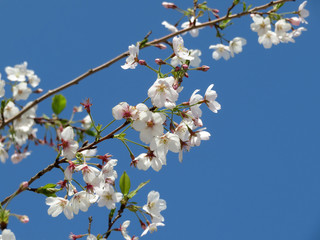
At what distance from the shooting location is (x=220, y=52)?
187 inches

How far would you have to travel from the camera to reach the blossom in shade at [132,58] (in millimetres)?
2439

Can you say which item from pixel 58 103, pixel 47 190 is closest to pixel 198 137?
pixel 47 190

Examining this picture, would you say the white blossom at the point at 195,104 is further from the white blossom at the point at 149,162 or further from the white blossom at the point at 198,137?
the white blossom at the point at 149,162

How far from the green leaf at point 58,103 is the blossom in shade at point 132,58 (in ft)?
3.80

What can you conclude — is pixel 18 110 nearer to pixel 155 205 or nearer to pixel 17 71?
pixel 17 71

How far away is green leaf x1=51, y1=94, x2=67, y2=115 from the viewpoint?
11.5 ft

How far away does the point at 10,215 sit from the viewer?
178 centimetres

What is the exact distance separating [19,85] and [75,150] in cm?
324

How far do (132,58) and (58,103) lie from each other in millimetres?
1287

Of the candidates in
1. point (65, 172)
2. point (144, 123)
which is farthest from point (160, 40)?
point (65, 172)

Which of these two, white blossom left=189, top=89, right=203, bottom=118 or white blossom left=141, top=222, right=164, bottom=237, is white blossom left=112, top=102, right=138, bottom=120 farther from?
white blossom left=141, top=222, right=164, bottom=237

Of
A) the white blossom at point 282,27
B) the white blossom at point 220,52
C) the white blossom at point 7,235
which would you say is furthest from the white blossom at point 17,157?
the white blossom at point 7,235

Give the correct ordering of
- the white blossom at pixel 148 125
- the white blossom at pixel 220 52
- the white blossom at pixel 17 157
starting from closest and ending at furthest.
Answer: the white blossom at pixel 148 125 → the white blossom at pixel 220 52 → the white blossom at pixel 17 157

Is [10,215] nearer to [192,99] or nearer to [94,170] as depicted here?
[94,170]
